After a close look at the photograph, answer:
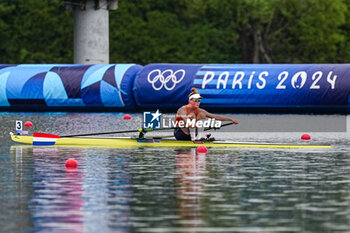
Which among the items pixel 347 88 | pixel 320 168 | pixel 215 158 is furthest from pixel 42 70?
pixel 320 168

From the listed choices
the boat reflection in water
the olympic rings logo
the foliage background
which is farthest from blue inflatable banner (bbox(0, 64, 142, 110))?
the foliage background

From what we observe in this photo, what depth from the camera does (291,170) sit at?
1892 cm

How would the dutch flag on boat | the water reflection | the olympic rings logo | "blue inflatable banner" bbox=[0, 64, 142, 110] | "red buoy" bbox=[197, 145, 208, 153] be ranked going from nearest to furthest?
the water reflection < "red buoy" bbox=[197, 145, 208, 153] < the dutch flag on boat < the olympic rings logo < "blue inflatable banner" bbox=[0, 64, 142, 110]

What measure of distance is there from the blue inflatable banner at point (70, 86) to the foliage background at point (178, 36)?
29569 mm

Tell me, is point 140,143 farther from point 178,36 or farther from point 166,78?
point 178,36

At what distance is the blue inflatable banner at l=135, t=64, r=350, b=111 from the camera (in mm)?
41219

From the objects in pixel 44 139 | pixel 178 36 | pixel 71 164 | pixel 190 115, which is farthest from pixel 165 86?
pixel 178 36

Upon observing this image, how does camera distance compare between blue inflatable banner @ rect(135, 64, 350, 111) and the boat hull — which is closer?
the boat hull

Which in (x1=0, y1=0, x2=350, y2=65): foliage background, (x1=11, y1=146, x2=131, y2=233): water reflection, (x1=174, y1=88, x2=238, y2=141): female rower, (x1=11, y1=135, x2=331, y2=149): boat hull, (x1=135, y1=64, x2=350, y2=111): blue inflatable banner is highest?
(x1=0, y1=0, x2=350, y2=65): foliage background

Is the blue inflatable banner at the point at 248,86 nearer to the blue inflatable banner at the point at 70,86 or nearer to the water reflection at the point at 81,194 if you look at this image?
the blue inflatable banner at the point at 70,86

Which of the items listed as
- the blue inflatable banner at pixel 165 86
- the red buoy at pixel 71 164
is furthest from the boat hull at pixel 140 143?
the blue inflatable banner at pixel 165 86

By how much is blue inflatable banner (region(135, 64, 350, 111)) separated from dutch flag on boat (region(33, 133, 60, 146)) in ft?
57.1

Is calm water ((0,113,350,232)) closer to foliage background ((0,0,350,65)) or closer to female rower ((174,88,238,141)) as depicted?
female rower ((174,88,238,141))

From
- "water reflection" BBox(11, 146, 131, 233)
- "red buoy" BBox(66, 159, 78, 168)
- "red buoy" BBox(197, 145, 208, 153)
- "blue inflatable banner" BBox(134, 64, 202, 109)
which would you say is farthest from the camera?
"blue inflatable banner" BBox(134, 64, 202, 109)
